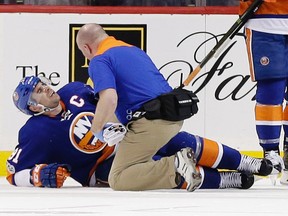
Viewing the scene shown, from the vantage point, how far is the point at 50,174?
4.52 metres

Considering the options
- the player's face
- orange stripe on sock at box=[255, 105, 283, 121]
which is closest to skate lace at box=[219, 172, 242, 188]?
orange stripe on sock at box=[255, 105, 283, 121]

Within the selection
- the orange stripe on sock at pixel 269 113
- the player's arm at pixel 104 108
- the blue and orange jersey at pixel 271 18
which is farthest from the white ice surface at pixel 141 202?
the blue and orange jersey at pixel 271 18

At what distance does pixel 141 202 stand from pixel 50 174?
41.2 inches

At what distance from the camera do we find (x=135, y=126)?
4.35m

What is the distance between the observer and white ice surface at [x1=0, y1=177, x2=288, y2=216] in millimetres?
3131

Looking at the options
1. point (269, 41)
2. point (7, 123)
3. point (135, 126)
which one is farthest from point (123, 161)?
point (7, 123)

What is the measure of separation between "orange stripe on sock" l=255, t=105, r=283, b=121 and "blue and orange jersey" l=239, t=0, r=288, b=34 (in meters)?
0.34

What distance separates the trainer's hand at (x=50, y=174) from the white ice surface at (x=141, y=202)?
68 millimetres

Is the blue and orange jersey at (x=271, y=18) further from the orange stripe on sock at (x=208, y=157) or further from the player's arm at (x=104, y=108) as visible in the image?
the player's arm at (x=104, y=108)

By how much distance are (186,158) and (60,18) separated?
7.13 feet

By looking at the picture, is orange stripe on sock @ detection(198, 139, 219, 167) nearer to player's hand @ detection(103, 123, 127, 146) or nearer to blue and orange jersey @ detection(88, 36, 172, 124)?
blue and orange jersey @ detection(88, 36, 172, 124)

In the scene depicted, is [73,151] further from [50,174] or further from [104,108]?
[104,108]

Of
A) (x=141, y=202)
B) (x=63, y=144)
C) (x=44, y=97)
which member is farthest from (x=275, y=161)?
(x=141, y=202)

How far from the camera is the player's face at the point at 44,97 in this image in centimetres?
467
